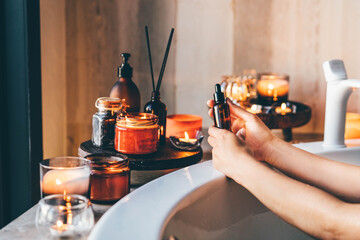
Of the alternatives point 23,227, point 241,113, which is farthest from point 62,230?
point 241,113

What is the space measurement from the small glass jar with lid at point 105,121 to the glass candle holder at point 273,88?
894 mm

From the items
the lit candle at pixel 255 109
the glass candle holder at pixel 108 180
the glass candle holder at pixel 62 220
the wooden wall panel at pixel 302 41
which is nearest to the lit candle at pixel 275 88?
the lit candle at pixel 255 109

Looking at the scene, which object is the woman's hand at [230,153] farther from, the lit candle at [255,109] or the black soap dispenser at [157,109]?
the lit candle at [255,109]

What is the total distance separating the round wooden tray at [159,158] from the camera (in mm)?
1075

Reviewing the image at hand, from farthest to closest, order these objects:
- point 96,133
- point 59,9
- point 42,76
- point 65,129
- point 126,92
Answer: point 65,129 < point 59,9 < point 42,76 < point 126,92 < point 96,133

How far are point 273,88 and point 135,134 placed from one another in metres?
A: 0.93

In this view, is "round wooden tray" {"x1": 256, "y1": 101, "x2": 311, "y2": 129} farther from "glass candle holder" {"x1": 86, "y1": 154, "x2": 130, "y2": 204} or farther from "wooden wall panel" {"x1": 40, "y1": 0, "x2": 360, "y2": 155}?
"glass candle holder" {"x1": 86, "y1": 154, "x2": 130, "y2": 204}

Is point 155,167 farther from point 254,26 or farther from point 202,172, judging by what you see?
point 254,26

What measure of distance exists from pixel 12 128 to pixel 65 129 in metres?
0.45

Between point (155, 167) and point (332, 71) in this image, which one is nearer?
point (155, 167)

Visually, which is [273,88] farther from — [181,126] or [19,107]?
[19,107]

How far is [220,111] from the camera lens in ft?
3.33

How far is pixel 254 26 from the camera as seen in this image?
2086mm

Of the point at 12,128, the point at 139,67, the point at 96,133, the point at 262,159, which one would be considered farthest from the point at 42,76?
the point at 262,159
